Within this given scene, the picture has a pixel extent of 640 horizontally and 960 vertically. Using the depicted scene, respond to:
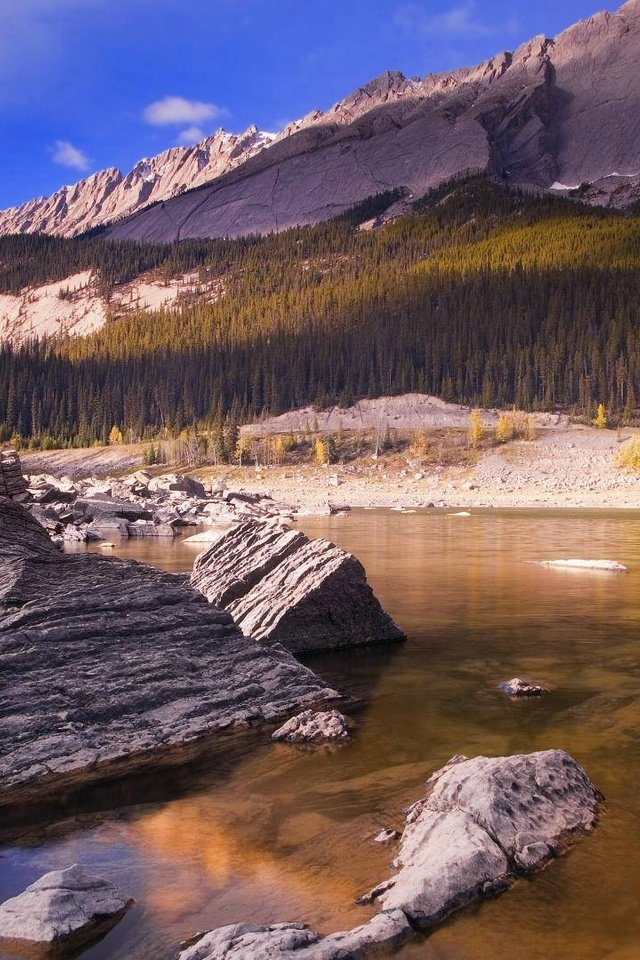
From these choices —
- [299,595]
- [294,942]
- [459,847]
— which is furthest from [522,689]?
[294,942]

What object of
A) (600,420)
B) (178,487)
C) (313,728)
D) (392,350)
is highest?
(392,350)

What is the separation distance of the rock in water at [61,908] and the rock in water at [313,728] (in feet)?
11.9

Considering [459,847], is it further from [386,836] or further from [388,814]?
[388,814]

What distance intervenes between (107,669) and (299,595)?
4.78 m

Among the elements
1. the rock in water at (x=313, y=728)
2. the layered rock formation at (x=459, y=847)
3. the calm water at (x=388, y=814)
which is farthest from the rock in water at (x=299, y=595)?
the layered rock formation at (x=459, y=847)

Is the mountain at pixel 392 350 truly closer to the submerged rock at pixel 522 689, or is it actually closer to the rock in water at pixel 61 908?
the submerged rock at pixel 522 689

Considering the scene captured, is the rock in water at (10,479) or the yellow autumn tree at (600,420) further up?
the yellow autumn tree at (600,420)

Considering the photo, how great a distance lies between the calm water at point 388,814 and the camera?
518 cm

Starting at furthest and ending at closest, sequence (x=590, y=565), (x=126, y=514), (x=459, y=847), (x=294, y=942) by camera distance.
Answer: (x=126, y=514), (x=590, y=565), (x=459, y=847), (x=294, y=942)

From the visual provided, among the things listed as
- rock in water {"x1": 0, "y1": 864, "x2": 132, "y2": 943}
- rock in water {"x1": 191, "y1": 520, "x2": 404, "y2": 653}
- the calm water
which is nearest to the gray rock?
rock in water {"x1": 191, "y1": 520, "x2": 404, "y2": 653}

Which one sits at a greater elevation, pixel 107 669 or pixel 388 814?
pixel 107 669

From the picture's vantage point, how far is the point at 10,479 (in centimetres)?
1206

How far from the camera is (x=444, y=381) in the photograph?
147 metres

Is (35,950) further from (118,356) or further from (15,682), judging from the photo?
(118,356)
